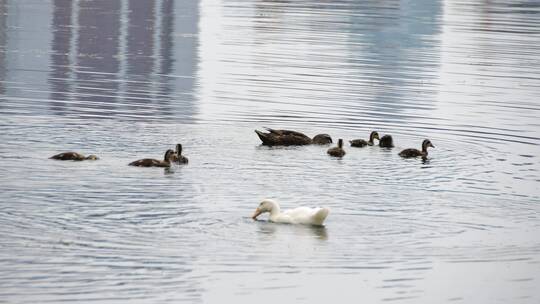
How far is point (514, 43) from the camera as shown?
60.9m

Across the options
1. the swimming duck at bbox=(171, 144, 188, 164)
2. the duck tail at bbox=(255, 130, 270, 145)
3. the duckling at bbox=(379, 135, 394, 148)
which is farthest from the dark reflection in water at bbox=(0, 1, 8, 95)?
the swimming duck at bbox=(171, 144, 188, 164)

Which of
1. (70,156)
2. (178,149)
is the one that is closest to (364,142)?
(178,149)

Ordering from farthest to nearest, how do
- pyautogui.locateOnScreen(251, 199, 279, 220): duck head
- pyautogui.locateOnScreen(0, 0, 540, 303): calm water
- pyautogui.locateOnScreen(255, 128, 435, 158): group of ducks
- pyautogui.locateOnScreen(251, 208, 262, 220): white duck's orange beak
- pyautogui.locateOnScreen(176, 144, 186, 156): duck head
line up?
pyautogui.locateOnScreen(255, 128, 435, 158): group of ducks
pyautogui.locateOnScreen(176, 144, 186, 156): duck head
pyautogui.locateOnScreen(251, 208, 262, 220): white duck's orange beak
pyautogui.locateOnScreen(251, 199, 279, 220): duck head
pyautogui.locateOnScreen(0, 0, 540, 303): calm water

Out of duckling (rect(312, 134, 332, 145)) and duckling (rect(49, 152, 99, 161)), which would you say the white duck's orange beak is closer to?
duckling (rect(49, 152, 99, 161))

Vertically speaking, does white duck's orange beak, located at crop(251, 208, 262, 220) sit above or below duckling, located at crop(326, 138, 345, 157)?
below

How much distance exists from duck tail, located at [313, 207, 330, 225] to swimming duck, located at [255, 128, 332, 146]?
769 centimetres

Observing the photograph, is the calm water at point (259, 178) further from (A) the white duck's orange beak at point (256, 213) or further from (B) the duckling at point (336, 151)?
(B) the duckling at point (336, 151)

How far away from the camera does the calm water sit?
731 inches

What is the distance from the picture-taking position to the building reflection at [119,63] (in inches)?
1355

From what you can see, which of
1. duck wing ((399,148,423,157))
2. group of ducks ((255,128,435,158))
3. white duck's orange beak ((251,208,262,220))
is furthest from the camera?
group of ducks ((255,128,435,158))

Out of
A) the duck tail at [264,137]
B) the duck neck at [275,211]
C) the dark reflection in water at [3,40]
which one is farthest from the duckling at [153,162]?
the dark reflection in water at [3,40]

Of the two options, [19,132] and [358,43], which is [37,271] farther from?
[358,43]

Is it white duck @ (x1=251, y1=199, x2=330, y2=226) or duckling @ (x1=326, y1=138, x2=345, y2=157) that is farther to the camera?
duckling @ (x1=326, y1=138, x2=345, y2=157)

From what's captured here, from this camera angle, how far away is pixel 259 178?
25.3 metres
